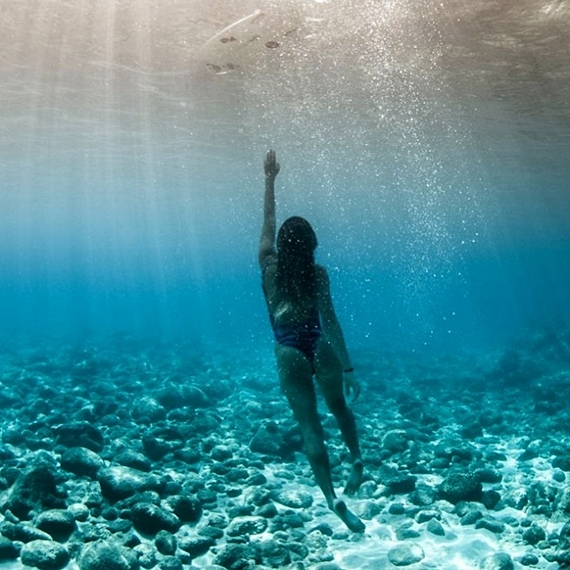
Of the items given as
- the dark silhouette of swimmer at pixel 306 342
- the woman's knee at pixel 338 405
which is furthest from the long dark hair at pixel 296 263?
the woman's knee at pixel 338 405

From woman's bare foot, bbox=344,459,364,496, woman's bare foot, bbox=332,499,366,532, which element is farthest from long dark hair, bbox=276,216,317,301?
woman's bare foot, bbox=332,499,366,532

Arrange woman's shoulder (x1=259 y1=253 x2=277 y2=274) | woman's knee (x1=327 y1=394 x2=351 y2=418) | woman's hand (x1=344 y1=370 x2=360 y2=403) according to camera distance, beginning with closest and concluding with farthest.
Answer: woman's knee (x1=327 y1=394 x2=351 y2=418) → woman's shoulder (x1=259 y1=253 x2=277 y2=274) → woman's hand (x1=344 y1=370 x2=360 y2=403)

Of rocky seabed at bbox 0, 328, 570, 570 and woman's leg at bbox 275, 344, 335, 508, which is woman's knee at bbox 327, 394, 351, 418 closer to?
woman's leg at bbox 275, 344, 335, 508

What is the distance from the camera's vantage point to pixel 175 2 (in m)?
8.83

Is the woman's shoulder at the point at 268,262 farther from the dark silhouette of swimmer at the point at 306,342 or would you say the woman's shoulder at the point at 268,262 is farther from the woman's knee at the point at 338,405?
the woman's knee at the point at 338,405

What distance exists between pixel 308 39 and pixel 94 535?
32.2ft

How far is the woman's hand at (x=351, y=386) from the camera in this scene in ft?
17.0

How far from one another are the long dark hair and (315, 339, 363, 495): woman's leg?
54cm

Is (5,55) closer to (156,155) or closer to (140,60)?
(140,60)

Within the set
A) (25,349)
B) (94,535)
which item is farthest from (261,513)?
(25,349)

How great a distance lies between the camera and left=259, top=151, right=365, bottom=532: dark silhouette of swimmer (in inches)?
180

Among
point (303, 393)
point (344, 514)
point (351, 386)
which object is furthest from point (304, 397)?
point (344, 514)

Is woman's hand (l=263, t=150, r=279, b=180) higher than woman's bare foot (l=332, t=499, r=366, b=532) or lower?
higher

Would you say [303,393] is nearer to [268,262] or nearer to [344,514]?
[344,514]
